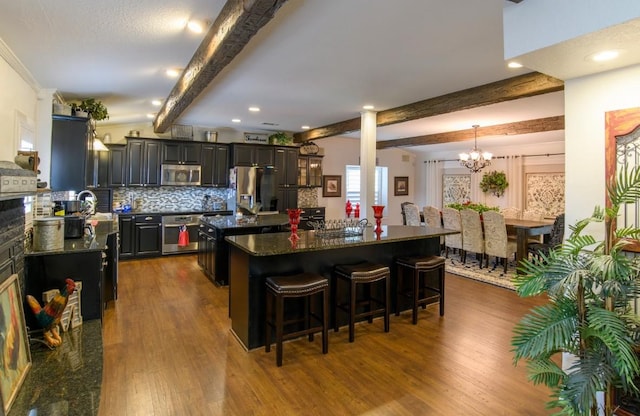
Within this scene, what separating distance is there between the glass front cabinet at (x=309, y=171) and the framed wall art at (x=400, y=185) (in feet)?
9.53

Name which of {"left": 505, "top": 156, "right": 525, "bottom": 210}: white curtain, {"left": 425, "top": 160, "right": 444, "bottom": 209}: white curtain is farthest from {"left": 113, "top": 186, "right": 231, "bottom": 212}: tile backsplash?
{"left": 505, "top": 156, "right": 525, "bottom": 210}: white curtain

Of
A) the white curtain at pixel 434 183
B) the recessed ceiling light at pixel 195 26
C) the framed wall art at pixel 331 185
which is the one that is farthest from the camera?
the white curtain at pixel 434 183

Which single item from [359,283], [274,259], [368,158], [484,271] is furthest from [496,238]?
[274,259]

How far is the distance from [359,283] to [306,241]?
24.9 inches

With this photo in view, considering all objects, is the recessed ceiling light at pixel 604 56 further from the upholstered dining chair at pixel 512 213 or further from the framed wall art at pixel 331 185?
the framed wall art at pixel 331 185

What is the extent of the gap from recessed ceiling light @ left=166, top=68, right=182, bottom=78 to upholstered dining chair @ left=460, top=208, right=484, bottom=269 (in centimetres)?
492

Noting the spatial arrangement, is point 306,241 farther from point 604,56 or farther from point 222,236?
point 604,56

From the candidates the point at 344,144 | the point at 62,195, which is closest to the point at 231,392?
the point at 62,195

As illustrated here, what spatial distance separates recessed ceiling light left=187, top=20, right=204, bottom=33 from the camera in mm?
2612

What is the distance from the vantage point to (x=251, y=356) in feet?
9.73

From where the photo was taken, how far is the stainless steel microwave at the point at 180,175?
686cm

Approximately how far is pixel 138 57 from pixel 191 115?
3169mm

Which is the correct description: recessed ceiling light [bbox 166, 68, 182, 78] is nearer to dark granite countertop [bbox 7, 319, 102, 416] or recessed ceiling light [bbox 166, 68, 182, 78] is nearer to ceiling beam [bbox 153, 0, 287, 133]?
ceiling beam [bbox 153, 0, 287, 133]

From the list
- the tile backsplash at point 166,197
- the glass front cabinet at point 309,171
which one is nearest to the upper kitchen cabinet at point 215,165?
the tile backsplash at point 166,197
